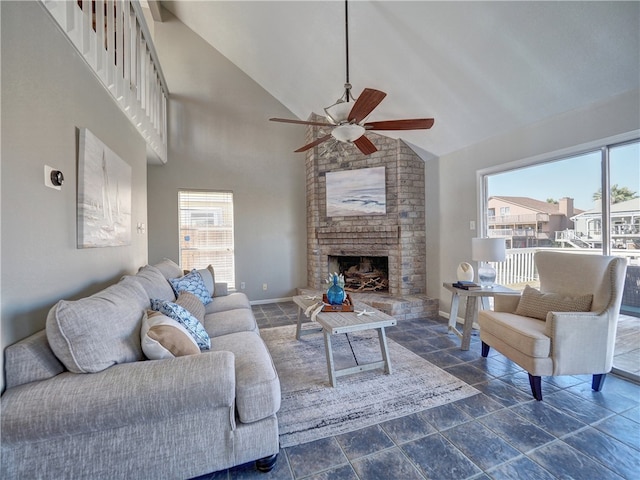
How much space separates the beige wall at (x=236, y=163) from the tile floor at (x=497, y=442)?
359 centimetres

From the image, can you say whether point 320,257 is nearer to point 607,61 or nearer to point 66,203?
point 66,203

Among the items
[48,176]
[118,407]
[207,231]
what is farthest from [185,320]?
[207,231]

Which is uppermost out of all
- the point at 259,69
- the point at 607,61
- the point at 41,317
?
the point at 259,69

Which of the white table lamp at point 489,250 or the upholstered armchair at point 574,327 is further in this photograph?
the white table lamp at point 489,250

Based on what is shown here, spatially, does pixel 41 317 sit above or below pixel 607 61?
below

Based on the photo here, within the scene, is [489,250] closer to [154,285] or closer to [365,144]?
[365,144]

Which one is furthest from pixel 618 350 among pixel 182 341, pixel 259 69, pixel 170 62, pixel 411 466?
pixel 170 62

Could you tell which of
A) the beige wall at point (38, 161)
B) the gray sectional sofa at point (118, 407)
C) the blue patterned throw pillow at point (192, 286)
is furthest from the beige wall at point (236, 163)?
the gray sectional sofa at point (118, 407)

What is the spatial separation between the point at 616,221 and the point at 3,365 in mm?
4137

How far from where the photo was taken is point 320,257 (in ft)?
16.1

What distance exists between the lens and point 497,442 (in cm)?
163

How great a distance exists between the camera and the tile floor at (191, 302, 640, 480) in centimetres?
144

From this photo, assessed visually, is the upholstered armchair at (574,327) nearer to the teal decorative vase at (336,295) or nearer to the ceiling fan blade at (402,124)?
the teal decorative vase at (336,295)

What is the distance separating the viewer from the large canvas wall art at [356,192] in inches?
173
